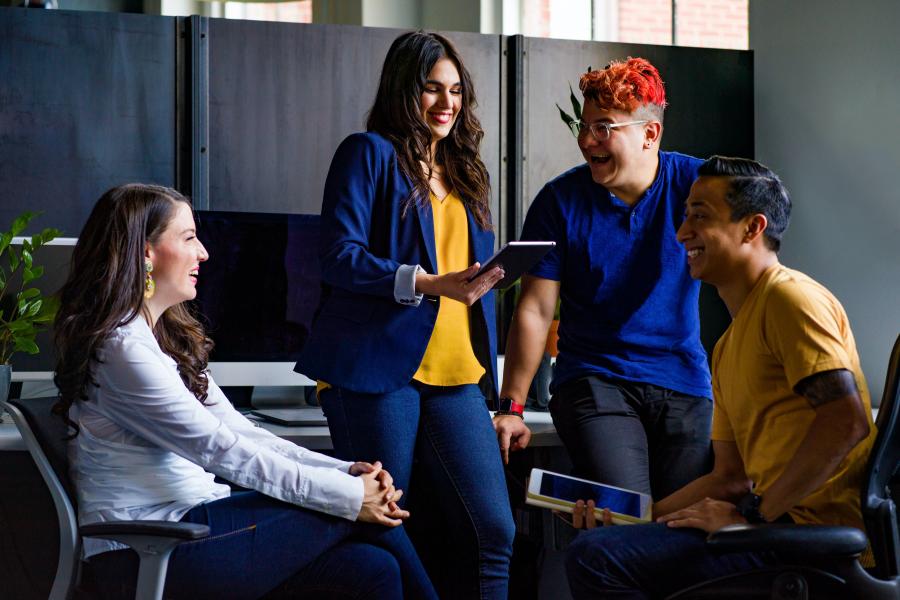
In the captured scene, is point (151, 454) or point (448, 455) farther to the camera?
point (448, 455)

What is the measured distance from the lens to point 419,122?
2.12m

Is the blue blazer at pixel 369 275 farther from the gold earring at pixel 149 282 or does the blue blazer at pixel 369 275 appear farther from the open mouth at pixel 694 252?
the open mouth at pixel 694 252

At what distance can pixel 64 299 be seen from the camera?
1.83 metres

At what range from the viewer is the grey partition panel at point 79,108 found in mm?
2992

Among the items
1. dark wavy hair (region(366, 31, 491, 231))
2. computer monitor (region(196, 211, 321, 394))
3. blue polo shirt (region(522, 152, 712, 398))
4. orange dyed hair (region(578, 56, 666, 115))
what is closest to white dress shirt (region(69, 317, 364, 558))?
dark wavy hair (region(366, 31, 491, 231))

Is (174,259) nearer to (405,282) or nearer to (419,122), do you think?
(405,282)

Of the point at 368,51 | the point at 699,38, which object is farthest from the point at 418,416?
the point at 699,38

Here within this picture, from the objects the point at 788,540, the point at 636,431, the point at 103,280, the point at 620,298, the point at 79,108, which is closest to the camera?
the point at 788,540

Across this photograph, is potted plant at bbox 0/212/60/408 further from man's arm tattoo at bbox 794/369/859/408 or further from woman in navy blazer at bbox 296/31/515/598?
man's arm tattoo at bbox 794/369/859/408

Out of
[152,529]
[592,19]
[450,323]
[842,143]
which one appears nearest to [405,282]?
[450,323]

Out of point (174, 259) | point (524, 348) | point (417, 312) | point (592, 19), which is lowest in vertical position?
point (524, 348)

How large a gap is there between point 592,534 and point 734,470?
1.02 feet

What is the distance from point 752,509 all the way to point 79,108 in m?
Result: 2.23

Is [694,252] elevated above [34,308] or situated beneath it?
elevated above
